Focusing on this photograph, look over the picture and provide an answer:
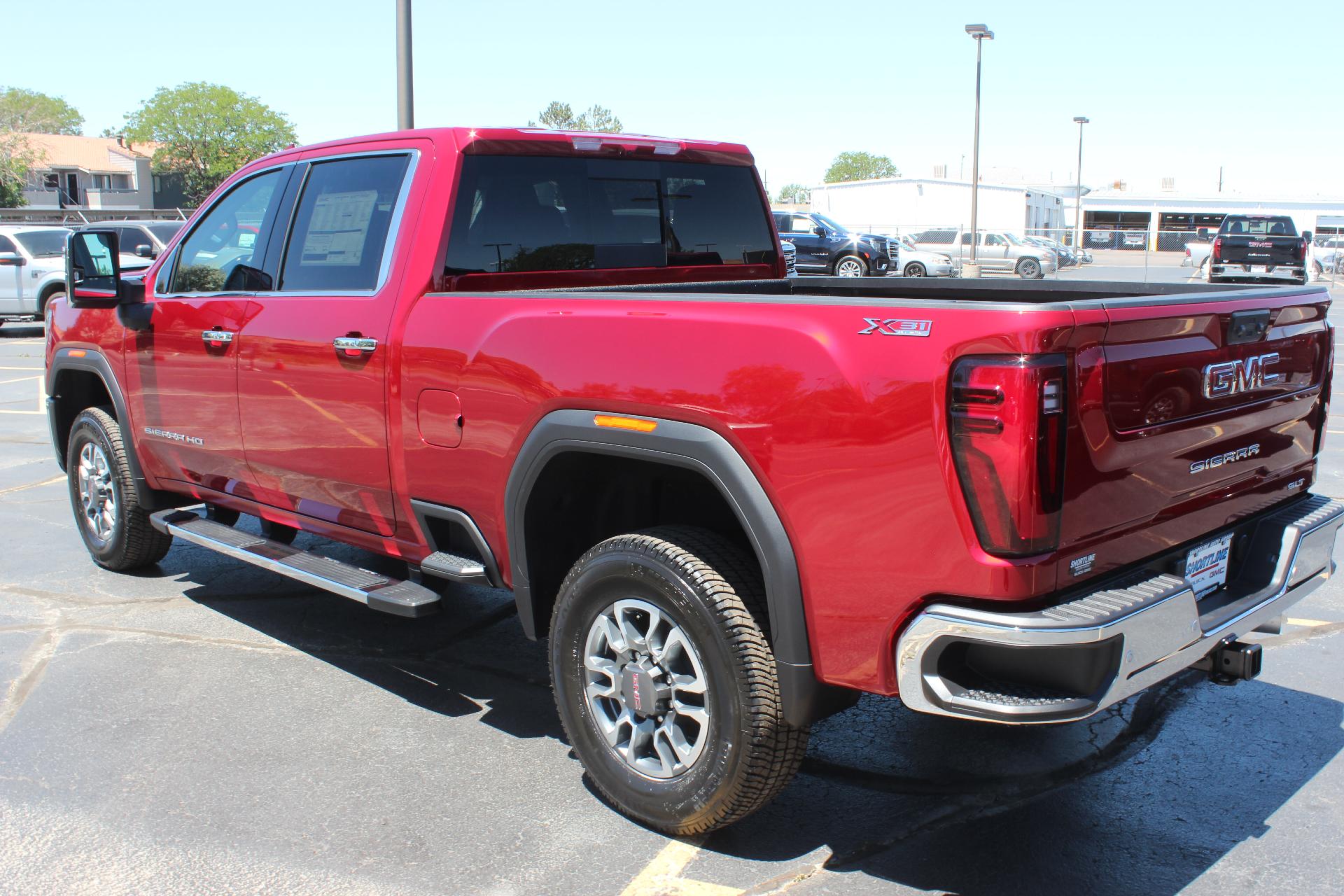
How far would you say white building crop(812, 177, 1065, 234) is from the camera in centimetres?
7394

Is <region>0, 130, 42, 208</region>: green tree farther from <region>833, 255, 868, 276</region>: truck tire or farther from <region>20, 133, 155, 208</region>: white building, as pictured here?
<region>833, 255, 868, 276</region>: truck tire

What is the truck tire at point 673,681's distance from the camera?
3.14 meters

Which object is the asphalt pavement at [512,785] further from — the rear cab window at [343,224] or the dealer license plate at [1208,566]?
the rear cab window at [343,224]

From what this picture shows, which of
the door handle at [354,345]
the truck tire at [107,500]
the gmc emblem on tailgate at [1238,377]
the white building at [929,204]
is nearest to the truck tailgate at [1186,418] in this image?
the gmc emblem on tailgate at [1238,377]

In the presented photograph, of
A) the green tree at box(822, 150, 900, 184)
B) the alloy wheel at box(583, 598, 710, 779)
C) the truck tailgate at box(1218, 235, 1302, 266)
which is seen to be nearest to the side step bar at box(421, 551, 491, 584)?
the alloy wheel at box(583, 598, 710, 779)

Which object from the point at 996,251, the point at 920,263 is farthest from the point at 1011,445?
the point at 996,251

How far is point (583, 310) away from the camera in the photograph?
3486mm

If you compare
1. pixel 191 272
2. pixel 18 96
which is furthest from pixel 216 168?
pixel 191 272

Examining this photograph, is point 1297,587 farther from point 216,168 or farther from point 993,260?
point 216,168

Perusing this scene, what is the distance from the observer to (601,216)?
15.5 ft

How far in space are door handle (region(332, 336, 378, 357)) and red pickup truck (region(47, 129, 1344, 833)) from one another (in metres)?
0.01

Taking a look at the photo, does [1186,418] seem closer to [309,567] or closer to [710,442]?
[710,442]

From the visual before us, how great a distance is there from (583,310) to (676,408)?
483mm

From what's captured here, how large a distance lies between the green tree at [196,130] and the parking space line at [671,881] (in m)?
102
